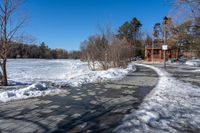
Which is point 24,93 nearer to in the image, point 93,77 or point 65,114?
point 65,114

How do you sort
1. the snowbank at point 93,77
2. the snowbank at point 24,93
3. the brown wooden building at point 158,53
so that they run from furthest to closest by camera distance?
the brown wooden building at point 158,53 < the snowbank at point 93,77 < the snowbank at point 24,93

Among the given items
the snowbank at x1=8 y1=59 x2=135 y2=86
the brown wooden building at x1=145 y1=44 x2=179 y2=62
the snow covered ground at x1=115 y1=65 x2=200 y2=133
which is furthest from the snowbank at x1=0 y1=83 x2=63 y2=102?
the brown wooden building at x1=145 y1=44 x2=179 y2=62

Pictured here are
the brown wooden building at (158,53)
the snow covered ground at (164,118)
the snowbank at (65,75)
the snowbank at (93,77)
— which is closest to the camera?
the snow covered ground at (164,118)

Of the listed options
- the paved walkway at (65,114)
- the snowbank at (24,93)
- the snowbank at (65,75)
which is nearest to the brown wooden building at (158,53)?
the snowbank at (65,75)

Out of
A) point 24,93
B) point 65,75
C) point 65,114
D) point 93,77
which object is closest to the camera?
point 65,114

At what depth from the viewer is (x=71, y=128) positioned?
4.61 meters

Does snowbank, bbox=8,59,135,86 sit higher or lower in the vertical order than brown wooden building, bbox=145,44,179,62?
lower

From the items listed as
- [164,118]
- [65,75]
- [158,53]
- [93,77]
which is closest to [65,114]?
[164,118]

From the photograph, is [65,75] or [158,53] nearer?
[65,75]

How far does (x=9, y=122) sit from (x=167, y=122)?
3.67 meters

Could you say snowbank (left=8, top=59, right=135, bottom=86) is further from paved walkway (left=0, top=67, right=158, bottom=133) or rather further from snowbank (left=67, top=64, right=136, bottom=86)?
paved walkway (left=0, top=67, right=158, bottom=133)

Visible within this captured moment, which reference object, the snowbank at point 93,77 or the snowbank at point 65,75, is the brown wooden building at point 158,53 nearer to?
the snowbank at point 65,75

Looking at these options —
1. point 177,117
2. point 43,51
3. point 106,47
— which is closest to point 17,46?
point 177,117

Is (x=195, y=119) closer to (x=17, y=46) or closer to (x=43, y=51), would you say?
(x=17, y=46)
